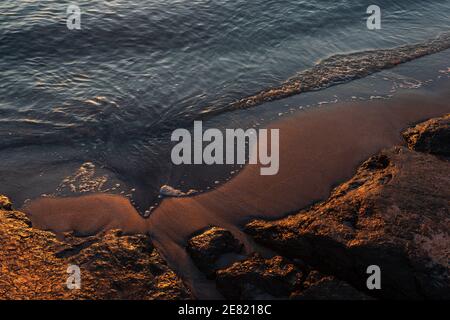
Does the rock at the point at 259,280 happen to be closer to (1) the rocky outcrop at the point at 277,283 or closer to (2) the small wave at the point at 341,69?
(1) the rocky outcrop at the point at 277,283

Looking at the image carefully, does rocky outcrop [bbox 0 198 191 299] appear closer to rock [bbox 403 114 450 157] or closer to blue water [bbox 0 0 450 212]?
blue water [bbox 0 0 450 212]

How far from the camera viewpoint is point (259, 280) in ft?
17.1

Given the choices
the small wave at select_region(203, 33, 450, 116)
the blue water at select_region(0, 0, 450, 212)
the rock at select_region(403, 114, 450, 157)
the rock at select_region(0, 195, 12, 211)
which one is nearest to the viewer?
the rock at select_region(0, 195, 12, 211)

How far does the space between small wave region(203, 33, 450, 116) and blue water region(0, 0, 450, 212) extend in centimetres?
30

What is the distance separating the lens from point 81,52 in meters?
11.9

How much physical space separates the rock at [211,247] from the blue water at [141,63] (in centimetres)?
172

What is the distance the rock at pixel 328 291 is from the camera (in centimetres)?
477

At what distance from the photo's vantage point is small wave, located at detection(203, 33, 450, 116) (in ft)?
33.1

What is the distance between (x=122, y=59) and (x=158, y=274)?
26.0 feet

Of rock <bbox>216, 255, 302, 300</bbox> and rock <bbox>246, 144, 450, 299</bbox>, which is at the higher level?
rock <bbox>246, 144, 450, 299</bbox>

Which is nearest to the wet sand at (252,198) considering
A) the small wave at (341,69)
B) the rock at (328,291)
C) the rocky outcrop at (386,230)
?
the rocky outcrop at (386,230)

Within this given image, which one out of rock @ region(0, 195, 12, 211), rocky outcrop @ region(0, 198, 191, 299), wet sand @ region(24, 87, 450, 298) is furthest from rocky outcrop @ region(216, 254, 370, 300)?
rock @ region(0, 195, 12, 211)
